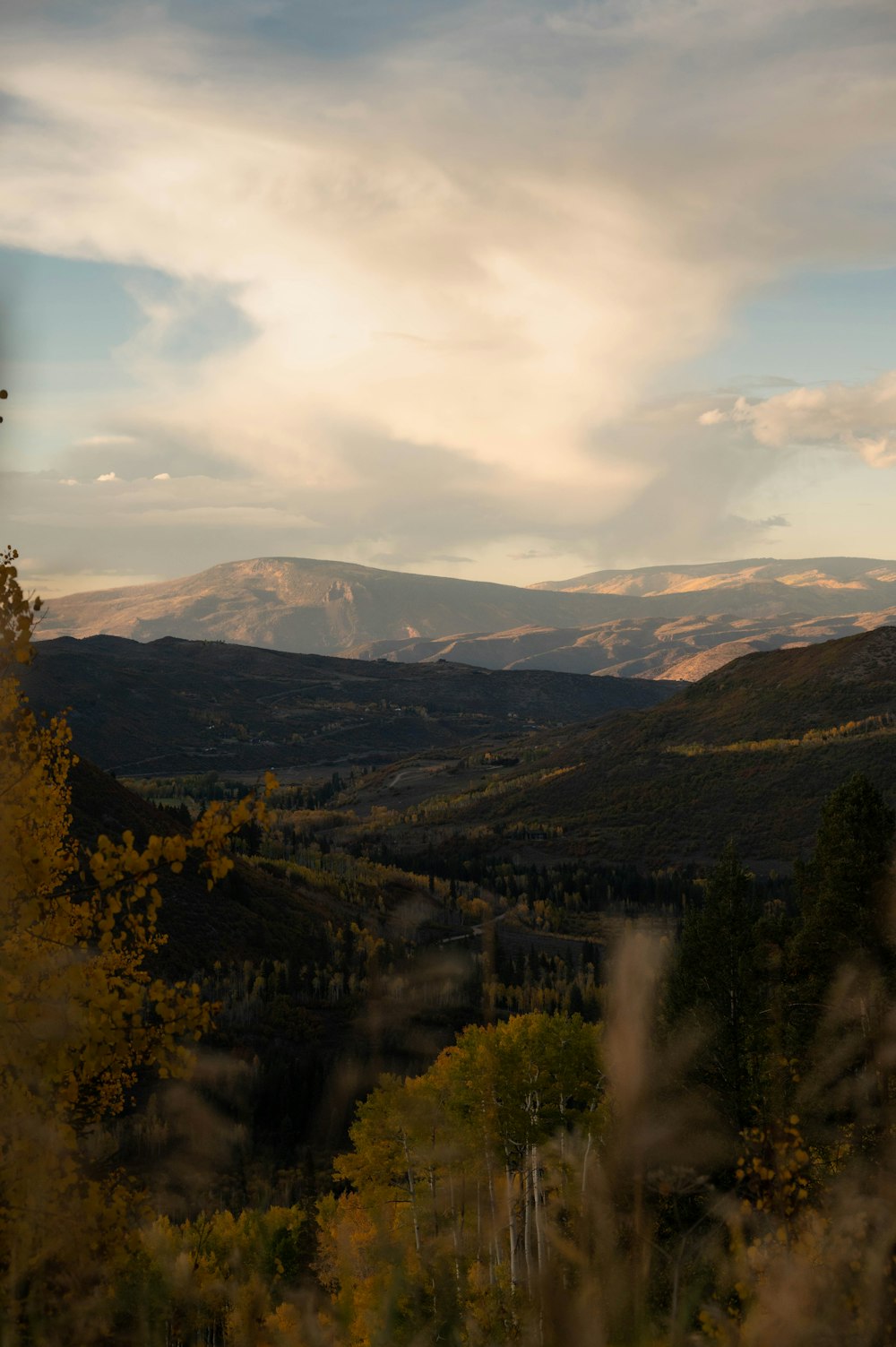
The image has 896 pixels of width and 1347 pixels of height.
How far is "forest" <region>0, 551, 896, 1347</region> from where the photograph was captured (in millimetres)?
8047

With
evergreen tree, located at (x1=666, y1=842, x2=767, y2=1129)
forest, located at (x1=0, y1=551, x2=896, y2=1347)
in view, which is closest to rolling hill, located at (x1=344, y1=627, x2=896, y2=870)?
forest, located at (x1=0, y1=551, x2=896, y2=1347)

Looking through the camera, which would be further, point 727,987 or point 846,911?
point 727,987

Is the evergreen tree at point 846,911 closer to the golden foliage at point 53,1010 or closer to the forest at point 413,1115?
the forest at point 413,1115

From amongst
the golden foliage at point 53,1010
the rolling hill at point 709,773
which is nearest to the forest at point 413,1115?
the golden foliage at point 53,1010

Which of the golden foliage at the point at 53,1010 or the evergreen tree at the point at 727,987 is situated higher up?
the golden foliage at the point at 53,1010

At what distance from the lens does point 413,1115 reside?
2433cm

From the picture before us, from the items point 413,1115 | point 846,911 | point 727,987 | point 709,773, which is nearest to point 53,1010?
point 846,911

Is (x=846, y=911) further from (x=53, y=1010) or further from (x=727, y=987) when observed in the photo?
(x=53, y=1010)

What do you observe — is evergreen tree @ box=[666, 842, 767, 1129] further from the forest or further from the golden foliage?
the golden foliage

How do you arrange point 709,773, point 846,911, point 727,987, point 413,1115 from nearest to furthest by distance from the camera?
point 846,911, point 727,987, point 413,1115, point 709,773

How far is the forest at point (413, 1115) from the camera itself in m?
8.05

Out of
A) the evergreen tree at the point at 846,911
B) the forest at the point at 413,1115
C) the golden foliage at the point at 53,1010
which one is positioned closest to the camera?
the golden foliage at the point at 53,1010

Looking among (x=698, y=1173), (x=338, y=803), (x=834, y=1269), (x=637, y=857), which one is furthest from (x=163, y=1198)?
(x=338, y=803)

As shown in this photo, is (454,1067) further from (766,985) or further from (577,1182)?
(766,985)
